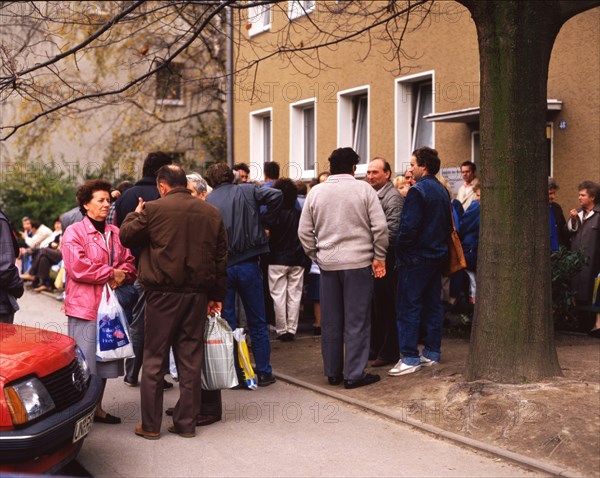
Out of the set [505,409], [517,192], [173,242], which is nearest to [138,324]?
[173,242]

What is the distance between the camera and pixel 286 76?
64.9 ft

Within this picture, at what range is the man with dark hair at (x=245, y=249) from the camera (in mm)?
8523

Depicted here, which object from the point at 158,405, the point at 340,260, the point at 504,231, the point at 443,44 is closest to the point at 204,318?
the point at 158,405

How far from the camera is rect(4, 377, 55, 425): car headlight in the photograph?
4.96m

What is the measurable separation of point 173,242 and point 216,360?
1.02 metres

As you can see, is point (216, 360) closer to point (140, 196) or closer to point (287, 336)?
point (140, 196)

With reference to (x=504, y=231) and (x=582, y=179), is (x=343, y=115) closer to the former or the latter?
(x=582, y=179)

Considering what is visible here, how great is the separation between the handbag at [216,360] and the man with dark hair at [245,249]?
1385mm

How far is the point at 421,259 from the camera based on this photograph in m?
8.61

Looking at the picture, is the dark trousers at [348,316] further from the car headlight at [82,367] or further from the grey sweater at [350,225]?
the car headlight at [82,367]

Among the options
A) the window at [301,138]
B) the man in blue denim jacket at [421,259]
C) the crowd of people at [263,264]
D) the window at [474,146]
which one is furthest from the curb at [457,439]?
the window at [301,138]

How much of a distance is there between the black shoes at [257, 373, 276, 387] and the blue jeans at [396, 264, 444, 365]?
1261 millimetres

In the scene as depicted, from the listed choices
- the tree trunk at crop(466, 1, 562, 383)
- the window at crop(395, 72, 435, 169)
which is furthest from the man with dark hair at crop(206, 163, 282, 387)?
the window at crop(395, 72, 435, 169)

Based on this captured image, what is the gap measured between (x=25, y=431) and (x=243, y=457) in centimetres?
175
